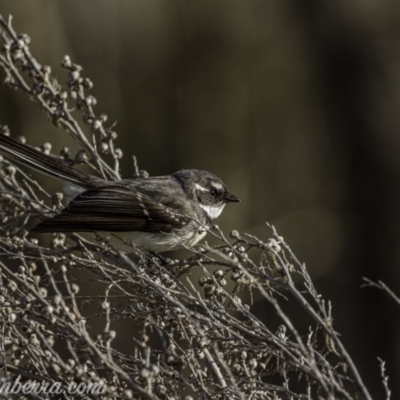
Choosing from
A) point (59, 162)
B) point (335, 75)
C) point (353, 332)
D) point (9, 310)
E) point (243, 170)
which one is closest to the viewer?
point (9, 310)

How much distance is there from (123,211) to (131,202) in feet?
0.26

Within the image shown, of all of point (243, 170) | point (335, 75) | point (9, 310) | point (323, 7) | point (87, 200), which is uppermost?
point (323, 7)

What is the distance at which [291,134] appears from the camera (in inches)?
512

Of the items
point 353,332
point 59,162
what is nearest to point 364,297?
point 353,332

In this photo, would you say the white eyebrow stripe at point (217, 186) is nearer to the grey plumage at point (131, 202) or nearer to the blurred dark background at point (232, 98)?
the grey plumage at point (131, 202)

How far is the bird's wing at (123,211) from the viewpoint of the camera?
5.26 metres

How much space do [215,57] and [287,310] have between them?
4118mm

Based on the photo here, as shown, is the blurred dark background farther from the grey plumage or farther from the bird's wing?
the bird's wing

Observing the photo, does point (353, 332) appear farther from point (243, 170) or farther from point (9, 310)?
point (9, 310)

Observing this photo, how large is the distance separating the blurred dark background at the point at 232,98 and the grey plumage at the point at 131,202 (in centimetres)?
642

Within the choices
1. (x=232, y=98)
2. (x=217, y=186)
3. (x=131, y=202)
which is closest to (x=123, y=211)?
(x=131, y=202)

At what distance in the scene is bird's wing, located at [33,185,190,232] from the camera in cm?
526

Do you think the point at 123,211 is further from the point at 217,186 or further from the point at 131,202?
the point at 217,186

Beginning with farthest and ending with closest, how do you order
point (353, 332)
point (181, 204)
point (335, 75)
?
point (335, 75)
point (353, 332)
point (181, 204)
